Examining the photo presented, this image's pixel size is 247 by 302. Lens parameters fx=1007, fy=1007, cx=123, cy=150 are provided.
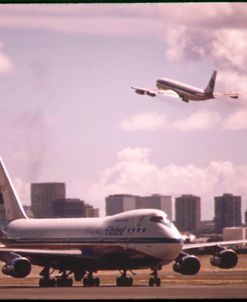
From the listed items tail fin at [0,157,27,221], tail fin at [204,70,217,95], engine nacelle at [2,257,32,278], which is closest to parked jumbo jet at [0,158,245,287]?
engine nacelle at [2,257,32,278]

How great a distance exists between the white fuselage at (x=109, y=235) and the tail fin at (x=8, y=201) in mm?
7809

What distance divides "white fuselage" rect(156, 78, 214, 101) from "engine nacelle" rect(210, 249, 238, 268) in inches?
1734

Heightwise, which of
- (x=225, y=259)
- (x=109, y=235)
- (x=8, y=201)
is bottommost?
(x=225, y=259)

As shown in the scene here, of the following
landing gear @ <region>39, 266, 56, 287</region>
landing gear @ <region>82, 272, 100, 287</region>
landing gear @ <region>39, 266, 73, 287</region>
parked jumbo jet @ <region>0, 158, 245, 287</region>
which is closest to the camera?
parked jumbo jet @ <region>0, 158, 245, 287</region>

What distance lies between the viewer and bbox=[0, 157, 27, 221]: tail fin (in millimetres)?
83950

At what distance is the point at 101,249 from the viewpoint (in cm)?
6881

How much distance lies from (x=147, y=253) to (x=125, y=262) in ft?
6.99

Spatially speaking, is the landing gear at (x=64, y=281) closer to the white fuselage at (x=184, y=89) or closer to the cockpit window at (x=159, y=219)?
the cockpit window at (x=159, y=219)

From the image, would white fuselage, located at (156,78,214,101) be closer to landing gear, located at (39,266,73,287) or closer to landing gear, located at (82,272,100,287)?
landing gear, located at (39,266,73,287)

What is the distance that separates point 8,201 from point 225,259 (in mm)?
23287

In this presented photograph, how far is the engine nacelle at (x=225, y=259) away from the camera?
70.0m

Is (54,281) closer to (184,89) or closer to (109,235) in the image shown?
(109,235)

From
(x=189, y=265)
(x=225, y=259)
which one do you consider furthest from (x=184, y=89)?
(x=189, y=265)

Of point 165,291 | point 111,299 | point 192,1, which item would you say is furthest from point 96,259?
point 192,1
